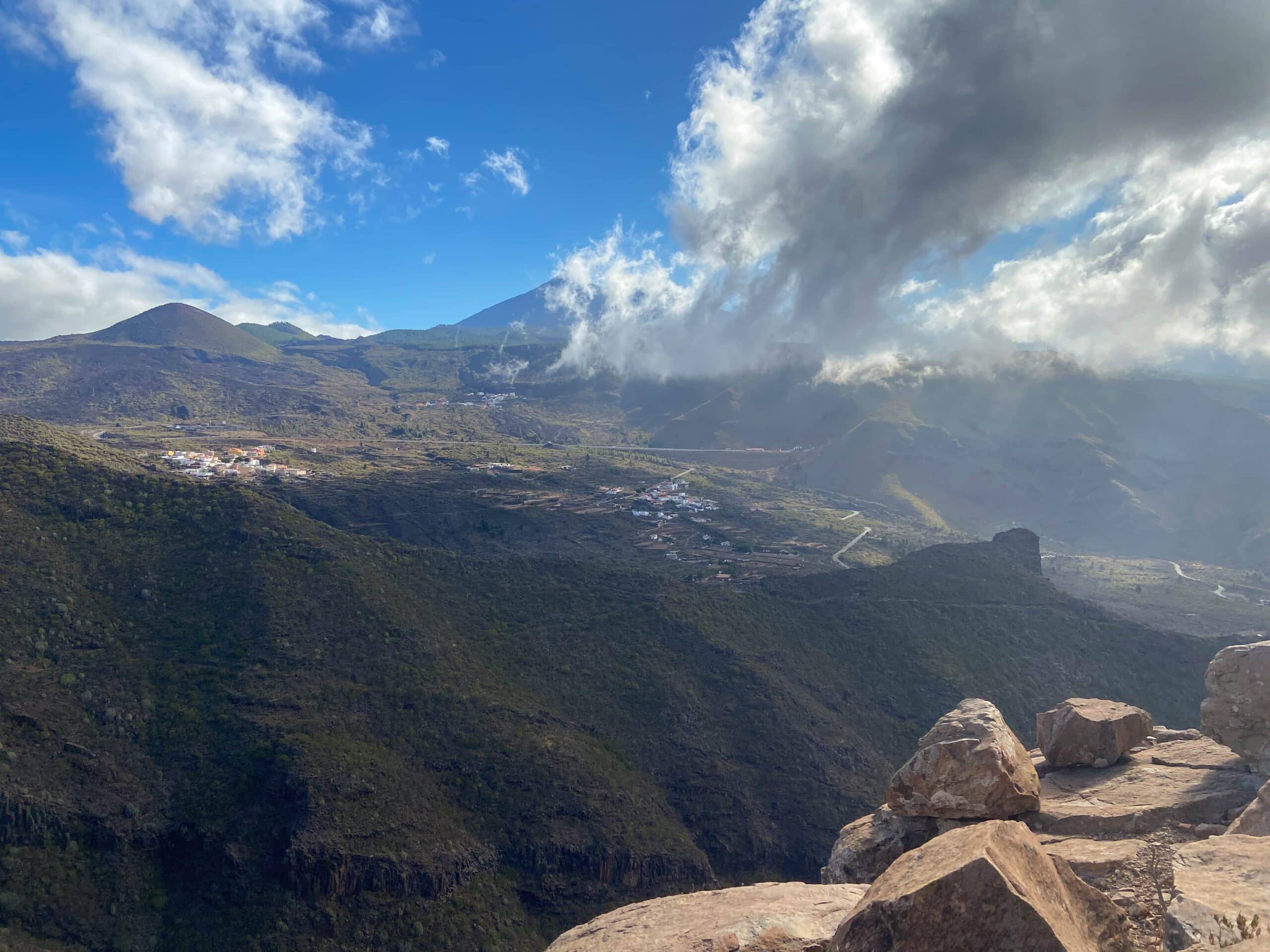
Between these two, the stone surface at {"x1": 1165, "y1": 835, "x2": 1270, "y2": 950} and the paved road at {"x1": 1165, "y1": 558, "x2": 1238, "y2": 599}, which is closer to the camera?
A: the stone surface at {"x1": 1165, "y1": 835, "x2": 1270, "y2": 950}

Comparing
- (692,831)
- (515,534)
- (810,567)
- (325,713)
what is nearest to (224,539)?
(325,713)

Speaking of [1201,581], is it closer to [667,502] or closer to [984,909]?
[667,502]

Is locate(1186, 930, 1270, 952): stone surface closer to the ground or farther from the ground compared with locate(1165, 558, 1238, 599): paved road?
farther from the ground

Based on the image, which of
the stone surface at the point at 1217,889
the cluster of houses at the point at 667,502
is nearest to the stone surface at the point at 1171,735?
the stone surface at the point at 1217,889

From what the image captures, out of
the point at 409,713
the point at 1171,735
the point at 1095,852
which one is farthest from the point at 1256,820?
the point at 409,713

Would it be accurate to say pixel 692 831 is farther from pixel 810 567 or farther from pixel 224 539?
pixel 810 567

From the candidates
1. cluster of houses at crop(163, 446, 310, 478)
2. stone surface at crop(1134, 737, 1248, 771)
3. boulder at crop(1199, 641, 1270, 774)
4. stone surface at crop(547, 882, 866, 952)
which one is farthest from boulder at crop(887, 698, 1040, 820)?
cluster of houses at crop(163, 446, 310, 478)

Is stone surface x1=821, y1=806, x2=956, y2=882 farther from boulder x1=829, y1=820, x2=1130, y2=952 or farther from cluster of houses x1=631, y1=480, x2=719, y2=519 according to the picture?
cluster of houses x1=631, y1=480, x2=719, y2=519
